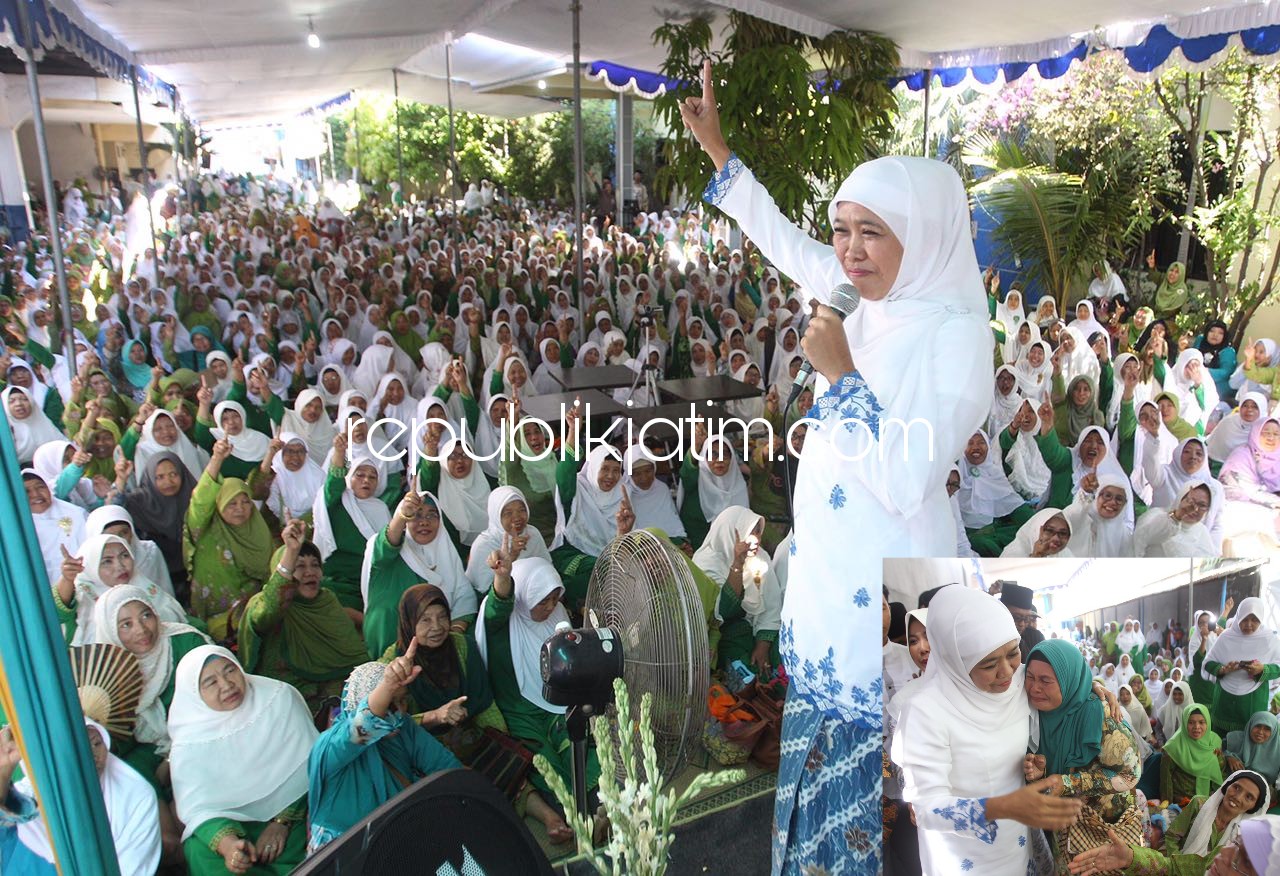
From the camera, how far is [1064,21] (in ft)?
19.7

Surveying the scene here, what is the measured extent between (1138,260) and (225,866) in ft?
34.8

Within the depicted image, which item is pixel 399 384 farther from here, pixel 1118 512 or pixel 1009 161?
pixel 1009 161

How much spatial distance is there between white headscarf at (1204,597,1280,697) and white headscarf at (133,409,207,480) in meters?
4.28

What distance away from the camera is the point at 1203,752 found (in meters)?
1.21

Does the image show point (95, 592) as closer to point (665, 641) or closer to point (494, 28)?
point (665, 641)

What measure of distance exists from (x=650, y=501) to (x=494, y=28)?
20.4 feet

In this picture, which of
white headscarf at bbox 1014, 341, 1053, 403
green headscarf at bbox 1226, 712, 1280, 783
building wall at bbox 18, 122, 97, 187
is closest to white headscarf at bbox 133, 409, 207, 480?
green headscarf at bbox 1226, 712, 1280, 783

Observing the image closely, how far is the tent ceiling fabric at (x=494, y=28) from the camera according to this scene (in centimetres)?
580

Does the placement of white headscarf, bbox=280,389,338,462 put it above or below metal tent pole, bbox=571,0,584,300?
below

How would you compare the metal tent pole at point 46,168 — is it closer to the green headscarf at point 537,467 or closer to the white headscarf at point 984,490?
the green headscarf at point 537,467

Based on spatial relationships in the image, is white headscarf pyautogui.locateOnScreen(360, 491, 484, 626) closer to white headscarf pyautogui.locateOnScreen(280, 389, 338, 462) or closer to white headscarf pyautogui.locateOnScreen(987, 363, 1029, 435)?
white headscarf pyautogui.locateOnScreen(280, 389, 338, 462)

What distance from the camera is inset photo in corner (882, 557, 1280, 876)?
1185 millimetres

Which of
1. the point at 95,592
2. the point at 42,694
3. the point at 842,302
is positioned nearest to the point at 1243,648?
the point at 842,302

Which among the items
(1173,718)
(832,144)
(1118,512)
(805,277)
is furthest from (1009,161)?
(1173,718)
